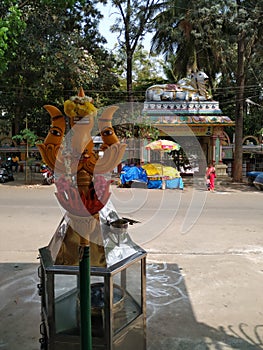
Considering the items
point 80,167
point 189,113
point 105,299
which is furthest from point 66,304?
point 189,113

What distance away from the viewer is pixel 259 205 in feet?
39.4

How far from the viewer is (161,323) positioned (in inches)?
163

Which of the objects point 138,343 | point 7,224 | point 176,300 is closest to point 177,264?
point 176,300

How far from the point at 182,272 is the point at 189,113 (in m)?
14.1

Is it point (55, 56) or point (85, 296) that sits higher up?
point (55, 56)

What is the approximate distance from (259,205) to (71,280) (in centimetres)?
994

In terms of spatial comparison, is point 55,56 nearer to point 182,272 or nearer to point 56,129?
point 182,272

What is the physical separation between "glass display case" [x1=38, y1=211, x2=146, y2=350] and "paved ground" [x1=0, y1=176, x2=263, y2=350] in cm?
76

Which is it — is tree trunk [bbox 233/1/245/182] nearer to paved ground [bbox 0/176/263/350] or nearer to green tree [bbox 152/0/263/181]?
green tree [bbox 152/0/263/181]

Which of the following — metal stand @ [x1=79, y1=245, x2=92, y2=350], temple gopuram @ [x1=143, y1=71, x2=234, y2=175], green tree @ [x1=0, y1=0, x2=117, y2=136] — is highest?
green tree @ [x1=0, y1=0, x2=117, y2=136]

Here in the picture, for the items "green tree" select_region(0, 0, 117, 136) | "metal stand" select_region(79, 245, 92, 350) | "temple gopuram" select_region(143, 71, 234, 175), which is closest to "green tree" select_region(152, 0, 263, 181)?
"temple gopuram" select_region(143, 71, 234, 175)

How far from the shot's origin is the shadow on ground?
147 inches

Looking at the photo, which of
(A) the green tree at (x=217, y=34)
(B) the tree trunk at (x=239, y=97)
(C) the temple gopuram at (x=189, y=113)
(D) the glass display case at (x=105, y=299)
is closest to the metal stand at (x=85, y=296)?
(D) the glass display case at (x=105, y=299)

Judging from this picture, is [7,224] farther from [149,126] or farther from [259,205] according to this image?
[149,126]
